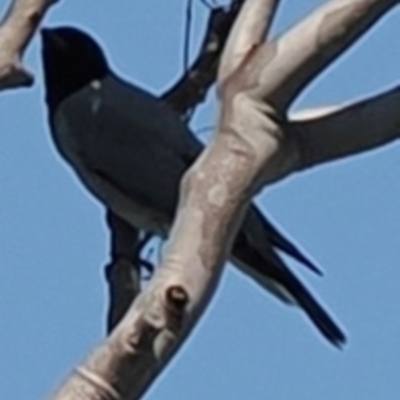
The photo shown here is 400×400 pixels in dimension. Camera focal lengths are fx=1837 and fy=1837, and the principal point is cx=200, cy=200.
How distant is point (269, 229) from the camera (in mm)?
5562

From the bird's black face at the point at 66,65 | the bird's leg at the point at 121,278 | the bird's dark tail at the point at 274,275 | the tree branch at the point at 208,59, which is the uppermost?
the bird's black face at the point at 66,65

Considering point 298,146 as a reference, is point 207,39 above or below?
above

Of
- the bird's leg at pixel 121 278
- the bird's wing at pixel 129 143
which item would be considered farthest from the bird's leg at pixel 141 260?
the bird's wing at pixel 129 143

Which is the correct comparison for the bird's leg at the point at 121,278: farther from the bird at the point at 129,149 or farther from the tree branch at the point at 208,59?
the bird at the point at 129,149

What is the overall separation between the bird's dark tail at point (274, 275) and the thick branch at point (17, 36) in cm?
246

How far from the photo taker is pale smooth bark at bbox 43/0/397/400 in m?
2.32

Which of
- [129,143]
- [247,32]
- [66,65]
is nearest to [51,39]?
[66,65]

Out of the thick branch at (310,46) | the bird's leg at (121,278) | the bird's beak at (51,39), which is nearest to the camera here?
the thick branch at (310,46)

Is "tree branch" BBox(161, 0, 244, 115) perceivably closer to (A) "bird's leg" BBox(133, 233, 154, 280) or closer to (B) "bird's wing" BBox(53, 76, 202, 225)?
(A) "bird's leg" BBox(133, 233, 154, 280)

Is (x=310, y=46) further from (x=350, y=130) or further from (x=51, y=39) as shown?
(x=51, y=39)

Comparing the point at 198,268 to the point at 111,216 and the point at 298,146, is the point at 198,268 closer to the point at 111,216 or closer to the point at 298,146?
the point at 298,146

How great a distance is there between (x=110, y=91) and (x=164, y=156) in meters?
0.52

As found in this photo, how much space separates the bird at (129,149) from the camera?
17.6ft

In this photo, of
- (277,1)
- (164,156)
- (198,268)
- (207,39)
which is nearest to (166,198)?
(164,156)
